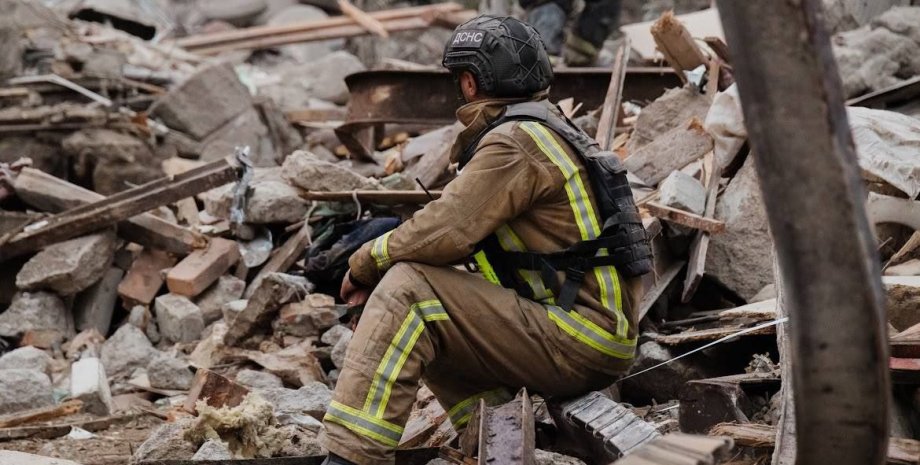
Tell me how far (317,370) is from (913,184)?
3.02 metres

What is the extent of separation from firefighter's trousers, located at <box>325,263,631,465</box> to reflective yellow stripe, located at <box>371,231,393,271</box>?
70mm

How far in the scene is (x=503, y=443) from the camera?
144 inches

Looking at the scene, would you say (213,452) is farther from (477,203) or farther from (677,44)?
(677,44)

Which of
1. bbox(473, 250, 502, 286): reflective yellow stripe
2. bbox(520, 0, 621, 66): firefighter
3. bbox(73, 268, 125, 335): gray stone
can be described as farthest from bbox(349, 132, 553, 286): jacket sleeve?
bbox(520, 0, 621, 66): firefighter

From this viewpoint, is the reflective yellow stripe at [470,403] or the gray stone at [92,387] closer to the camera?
the reflective yellow stripe at [470,403]

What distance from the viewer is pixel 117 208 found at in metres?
7.18

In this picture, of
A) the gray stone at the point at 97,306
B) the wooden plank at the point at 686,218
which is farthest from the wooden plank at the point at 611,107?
the gray stone at the point at 97,306

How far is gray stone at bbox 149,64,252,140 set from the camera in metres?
10.8

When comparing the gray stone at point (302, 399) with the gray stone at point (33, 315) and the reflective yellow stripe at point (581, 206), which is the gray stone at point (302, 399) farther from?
the gray stone at point (33, 315)

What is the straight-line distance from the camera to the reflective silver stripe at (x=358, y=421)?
3711 millimetres

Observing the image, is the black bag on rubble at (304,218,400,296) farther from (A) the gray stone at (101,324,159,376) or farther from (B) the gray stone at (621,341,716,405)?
(B) the gray stone at (621,341,716,405)

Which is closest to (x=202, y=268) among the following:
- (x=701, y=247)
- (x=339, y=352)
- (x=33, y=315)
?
(x=33, y=315)

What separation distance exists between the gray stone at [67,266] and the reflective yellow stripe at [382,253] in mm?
3663

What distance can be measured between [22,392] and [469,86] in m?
3.16
